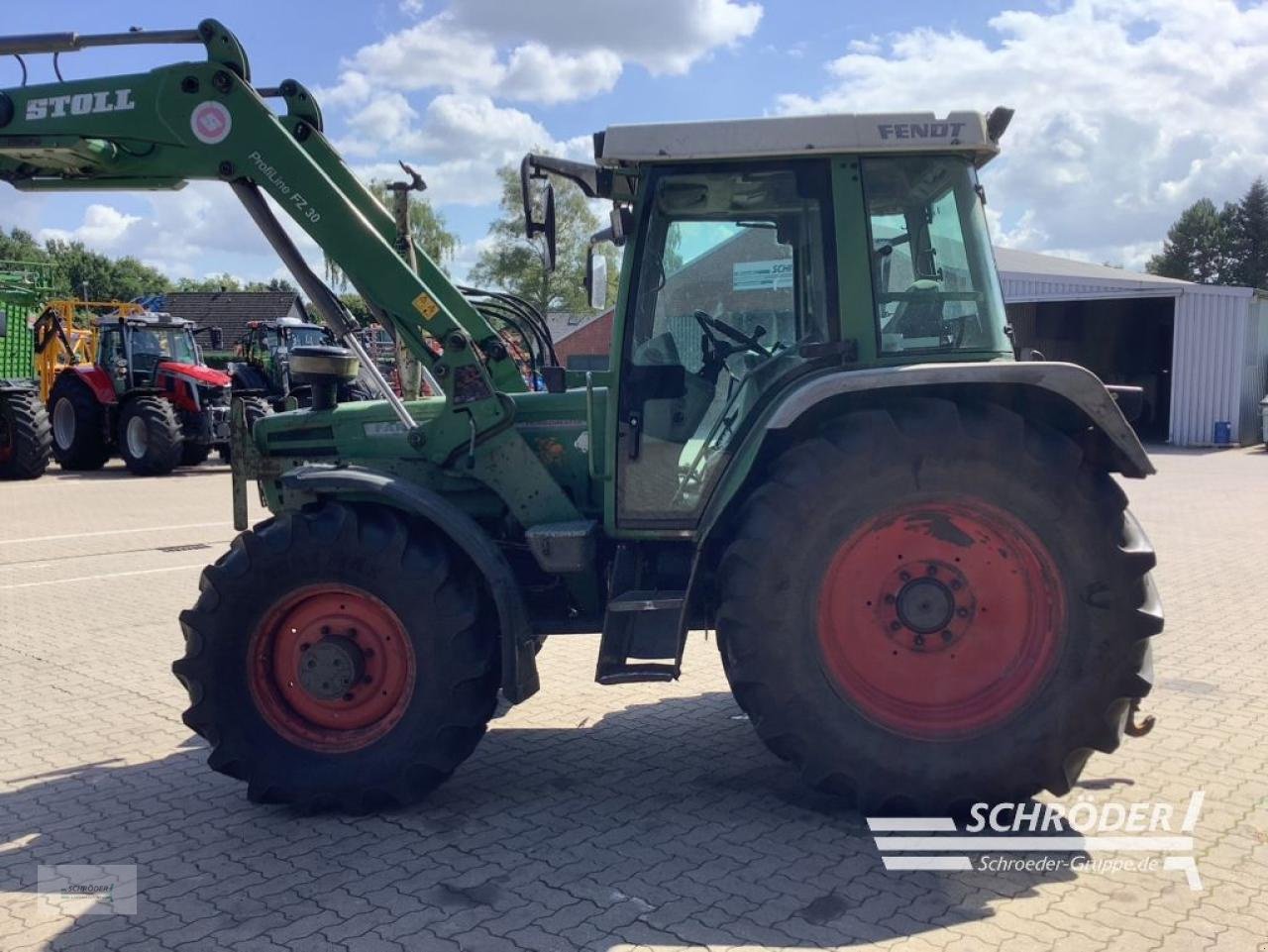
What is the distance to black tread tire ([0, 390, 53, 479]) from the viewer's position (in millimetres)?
17516

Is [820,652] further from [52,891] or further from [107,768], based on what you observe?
[107,768]

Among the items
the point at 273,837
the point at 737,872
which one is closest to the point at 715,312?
the point at 737,872

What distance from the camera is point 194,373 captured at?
18.8m

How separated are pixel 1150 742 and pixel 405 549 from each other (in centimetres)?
357

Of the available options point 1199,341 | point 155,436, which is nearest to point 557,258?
point 155,436

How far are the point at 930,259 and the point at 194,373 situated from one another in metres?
16.8

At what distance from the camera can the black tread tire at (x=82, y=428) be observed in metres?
19.1

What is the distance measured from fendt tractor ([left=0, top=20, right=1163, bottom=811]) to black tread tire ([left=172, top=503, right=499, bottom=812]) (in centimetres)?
1

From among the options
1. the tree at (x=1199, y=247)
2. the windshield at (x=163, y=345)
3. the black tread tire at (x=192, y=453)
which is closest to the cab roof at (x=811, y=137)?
the black tread tire at (x=192, y=453)

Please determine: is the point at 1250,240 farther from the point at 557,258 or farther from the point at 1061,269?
the point at 557,258

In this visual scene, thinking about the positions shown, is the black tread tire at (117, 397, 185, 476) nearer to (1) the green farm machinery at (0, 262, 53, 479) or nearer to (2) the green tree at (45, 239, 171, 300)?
(1) the green farm machinery at (0, 262, 53, 479)

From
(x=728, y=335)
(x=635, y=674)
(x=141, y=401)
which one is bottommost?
(x=635, y=674)

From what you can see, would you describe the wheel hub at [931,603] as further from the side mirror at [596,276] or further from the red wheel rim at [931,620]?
the side mirror at [596,276]

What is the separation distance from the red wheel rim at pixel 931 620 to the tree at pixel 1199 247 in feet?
232
